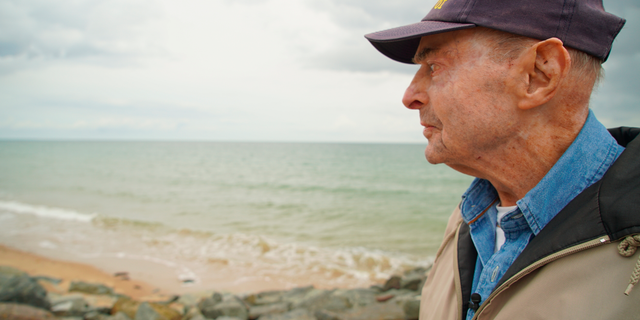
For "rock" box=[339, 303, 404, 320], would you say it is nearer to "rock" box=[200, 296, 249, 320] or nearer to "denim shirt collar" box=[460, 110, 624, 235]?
"rock" box=[200, 296, 249, 320]

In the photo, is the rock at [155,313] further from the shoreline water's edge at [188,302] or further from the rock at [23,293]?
the rock at [23,293]

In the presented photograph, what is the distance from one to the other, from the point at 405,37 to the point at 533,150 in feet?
2.13

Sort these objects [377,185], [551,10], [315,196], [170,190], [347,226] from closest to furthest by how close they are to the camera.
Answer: [551,10], [347,226], [315,196], [170,190], [377,185]

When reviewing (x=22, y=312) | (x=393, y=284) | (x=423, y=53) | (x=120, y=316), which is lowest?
(x=393, y=284)

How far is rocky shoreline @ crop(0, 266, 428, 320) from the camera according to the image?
14.9 feet

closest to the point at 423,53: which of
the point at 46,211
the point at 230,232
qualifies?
the point at 230,232

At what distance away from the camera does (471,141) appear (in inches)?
54.5

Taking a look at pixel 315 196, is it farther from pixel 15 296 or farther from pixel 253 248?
pixel 15 296

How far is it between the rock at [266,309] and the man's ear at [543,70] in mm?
4916

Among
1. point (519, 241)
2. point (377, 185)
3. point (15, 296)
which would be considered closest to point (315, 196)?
point (377, 185)

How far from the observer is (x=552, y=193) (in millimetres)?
1263

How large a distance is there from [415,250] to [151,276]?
6690 mm

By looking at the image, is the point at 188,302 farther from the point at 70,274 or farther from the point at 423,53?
the point at 423,53

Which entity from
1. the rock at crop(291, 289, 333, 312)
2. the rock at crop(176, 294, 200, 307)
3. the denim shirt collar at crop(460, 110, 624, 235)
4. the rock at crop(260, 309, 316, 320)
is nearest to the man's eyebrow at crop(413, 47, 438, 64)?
the denim shirt collar at crop(460, 110, 624, 235)
